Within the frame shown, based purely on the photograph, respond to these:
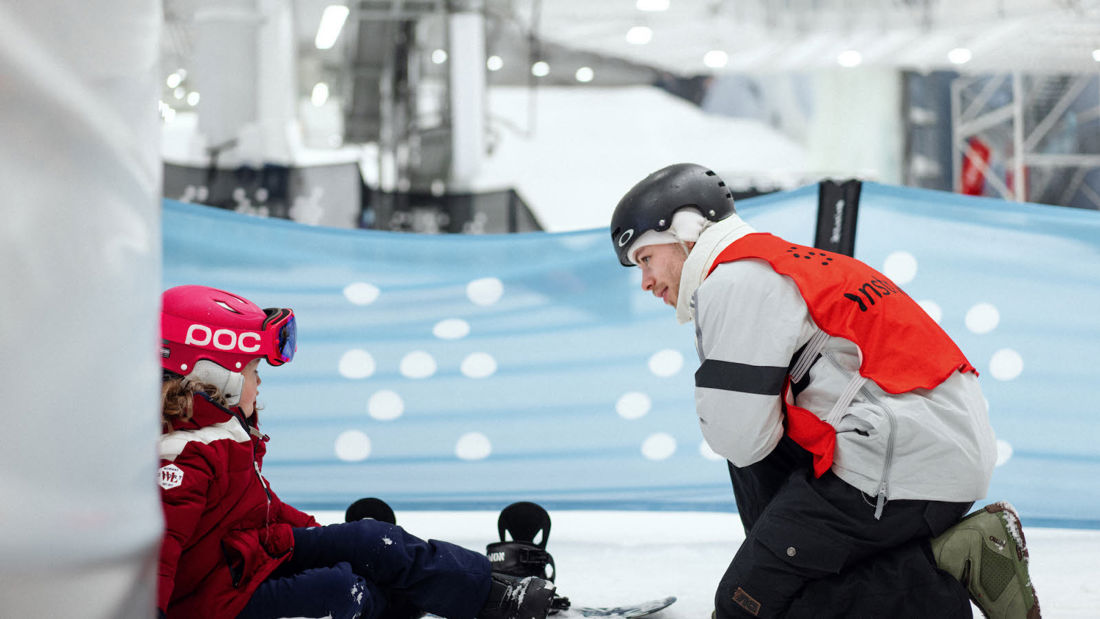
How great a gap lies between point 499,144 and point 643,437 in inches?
424

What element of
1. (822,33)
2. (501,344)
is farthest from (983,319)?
(822,33)

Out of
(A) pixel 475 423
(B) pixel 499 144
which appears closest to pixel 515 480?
(A) pixel 475 423

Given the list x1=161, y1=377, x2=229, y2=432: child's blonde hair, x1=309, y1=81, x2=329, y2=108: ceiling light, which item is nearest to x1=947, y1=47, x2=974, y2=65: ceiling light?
x1=309, y1=81, x2=329, y2=108: ceiling light

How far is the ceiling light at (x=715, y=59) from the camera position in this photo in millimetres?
14625

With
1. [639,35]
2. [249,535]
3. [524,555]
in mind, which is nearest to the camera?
[249,535]

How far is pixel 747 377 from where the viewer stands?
1.93 meters

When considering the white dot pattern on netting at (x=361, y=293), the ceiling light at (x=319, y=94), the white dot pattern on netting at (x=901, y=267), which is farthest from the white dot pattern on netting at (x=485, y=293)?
the ceiling light at (x=319, y=94)

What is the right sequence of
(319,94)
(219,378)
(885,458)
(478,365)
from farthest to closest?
(319,94)
(478,365)
(219,378)
(885,458)

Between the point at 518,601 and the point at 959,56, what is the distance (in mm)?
14661

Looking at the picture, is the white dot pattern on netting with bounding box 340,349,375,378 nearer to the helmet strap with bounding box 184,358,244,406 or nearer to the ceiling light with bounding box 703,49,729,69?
the helmet strap with bounding box 184,358,244,406

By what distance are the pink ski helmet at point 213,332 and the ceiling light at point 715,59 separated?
13255mm

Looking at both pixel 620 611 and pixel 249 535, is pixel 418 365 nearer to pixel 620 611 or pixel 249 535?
pixel 620 611

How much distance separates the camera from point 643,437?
12.4ft

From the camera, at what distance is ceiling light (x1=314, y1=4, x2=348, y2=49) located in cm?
1291
